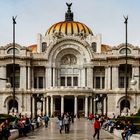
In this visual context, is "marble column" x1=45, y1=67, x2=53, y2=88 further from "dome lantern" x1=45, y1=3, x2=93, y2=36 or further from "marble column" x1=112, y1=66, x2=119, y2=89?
"marble column" x1=112, y1=66, x2=119, y2=89

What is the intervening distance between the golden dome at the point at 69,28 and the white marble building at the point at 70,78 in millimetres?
3676

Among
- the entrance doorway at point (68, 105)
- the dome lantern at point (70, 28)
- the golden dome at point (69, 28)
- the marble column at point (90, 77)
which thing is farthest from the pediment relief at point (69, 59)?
the entrance doorway at point (68, 105)

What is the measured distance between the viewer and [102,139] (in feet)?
149

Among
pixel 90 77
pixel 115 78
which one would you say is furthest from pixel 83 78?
pixel 115 78

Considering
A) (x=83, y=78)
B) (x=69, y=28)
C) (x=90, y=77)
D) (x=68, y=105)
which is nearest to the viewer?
(x=68, y=105)

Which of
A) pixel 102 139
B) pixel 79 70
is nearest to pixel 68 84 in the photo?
pixel 79 70

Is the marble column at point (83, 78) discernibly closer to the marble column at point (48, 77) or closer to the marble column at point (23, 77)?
the marble column at point (48, 77)

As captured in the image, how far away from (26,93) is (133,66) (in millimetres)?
23952

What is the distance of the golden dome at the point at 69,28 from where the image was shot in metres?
121

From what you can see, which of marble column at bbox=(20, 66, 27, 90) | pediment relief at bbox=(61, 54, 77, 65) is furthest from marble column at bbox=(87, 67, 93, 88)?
marble column at bbox=(20, 66, 27, 90)

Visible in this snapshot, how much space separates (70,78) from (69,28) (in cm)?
1306

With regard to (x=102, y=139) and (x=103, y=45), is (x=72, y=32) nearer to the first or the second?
(x=103, y=45)

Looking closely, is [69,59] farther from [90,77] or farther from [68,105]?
[68,105]

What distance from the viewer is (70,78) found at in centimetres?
11638
